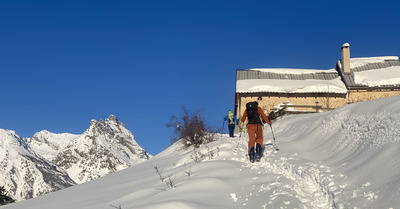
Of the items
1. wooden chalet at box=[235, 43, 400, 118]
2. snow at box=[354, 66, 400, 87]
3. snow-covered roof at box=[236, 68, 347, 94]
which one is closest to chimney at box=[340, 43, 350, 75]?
wooden chalet at box=[235, 43, 400, 118]

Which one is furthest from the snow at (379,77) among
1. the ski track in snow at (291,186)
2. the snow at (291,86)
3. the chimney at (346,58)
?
the ski track in snow at (291,186)

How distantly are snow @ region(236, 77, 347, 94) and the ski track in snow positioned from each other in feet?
Answer: 77.5

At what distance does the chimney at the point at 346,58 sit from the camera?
35541 millimetres

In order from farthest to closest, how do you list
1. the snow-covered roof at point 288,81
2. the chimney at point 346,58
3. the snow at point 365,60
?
the snow at point 365,60
the chimney at point 346,58
the snow-covered roof at point 288,81

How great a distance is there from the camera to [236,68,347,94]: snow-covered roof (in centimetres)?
3256

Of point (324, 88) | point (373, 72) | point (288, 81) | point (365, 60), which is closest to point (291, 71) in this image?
point (288, 81)

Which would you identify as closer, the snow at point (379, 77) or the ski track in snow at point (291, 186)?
the ski track in snow at point (291, 186)

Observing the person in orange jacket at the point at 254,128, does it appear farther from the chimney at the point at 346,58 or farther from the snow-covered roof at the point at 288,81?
the chimney at the point at 346,58

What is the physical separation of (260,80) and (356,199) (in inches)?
1151

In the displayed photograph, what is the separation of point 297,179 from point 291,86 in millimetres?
26235

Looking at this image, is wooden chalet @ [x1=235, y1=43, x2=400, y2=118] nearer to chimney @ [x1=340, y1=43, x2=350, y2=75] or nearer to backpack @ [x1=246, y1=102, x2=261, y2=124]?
chimney @ [x1=340, y1=43, x2=350, y2=75]

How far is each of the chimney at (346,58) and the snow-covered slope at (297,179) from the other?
25492 millimetres

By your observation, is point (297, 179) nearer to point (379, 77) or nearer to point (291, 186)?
point (291, 186)

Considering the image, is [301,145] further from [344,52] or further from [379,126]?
[344,52]
